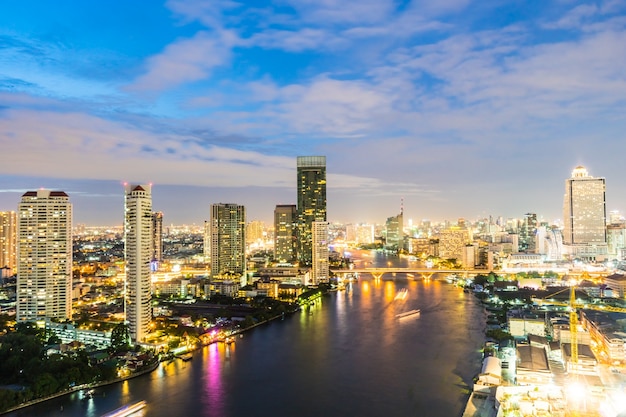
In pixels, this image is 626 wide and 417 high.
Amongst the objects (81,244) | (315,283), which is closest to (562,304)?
(315,283)

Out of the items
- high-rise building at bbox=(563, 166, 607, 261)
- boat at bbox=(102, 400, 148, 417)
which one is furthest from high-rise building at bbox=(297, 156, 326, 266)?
boat at bbox=(102, 400, 148, 417)

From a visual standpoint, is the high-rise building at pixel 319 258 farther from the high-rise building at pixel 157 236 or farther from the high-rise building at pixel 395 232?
the high-rise building at pixel 395 232

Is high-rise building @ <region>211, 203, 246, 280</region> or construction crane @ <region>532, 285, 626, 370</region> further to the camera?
high-rise building @ <region>211, 203, 246, 280</region>

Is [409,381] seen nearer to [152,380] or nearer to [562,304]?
[152,380]

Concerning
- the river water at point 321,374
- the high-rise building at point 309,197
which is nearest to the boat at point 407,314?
the river water at point 321,374

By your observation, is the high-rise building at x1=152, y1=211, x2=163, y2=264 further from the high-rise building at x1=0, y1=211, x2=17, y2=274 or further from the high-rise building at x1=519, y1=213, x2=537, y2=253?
the high-rise building at x1=519, y1=213, x2=537, y2=253

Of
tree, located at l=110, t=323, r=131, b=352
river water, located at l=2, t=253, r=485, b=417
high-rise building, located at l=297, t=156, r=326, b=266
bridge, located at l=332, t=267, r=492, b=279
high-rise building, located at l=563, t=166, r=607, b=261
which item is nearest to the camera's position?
river water, located at l=2, t=253, r=485, b=417
